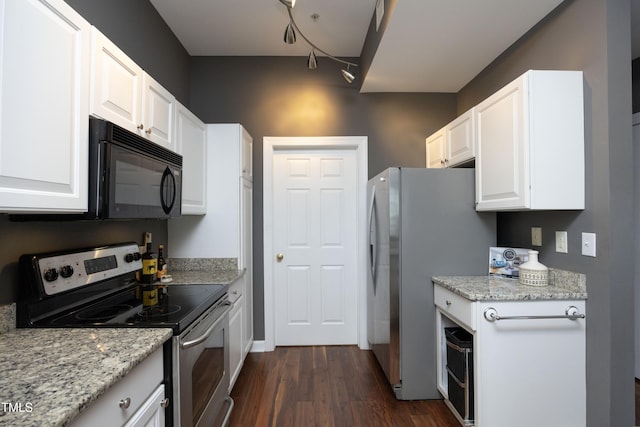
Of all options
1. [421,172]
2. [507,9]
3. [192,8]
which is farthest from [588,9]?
[192,8]

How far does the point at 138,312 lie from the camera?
4.70ft

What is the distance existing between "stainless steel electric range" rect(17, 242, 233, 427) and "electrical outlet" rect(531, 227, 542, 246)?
2.01 meters

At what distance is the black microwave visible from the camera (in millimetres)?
1198

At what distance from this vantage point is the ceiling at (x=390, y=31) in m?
1.88

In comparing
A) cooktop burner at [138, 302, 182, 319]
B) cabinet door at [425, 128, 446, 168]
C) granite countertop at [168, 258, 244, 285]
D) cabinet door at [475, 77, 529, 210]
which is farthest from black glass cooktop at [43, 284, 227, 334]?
cabinet door at [425, 128, 446, 168]

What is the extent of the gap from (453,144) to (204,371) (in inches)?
91.7

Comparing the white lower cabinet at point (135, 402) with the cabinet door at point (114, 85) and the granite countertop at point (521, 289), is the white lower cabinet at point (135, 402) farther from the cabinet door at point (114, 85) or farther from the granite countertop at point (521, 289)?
the granite countertop at point (521, 289)

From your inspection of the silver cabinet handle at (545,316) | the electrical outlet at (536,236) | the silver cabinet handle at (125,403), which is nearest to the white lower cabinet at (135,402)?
the silver cabinet handle at (125,403)

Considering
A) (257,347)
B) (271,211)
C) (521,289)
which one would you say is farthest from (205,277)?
(521,289)

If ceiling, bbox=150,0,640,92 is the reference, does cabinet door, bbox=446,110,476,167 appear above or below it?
below

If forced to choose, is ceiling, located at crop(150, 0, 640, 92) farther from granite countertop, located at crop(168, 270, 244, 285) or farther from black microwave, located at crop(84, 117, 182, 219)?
granite countertop, located at crop(168, 270, 244, 285)

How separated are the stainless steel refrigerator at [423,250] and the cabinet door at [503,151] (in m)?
0.16

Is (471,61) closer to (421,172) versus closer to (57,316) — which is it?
(421,172)

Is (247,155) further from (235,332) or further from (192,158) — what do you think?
(235,332)
